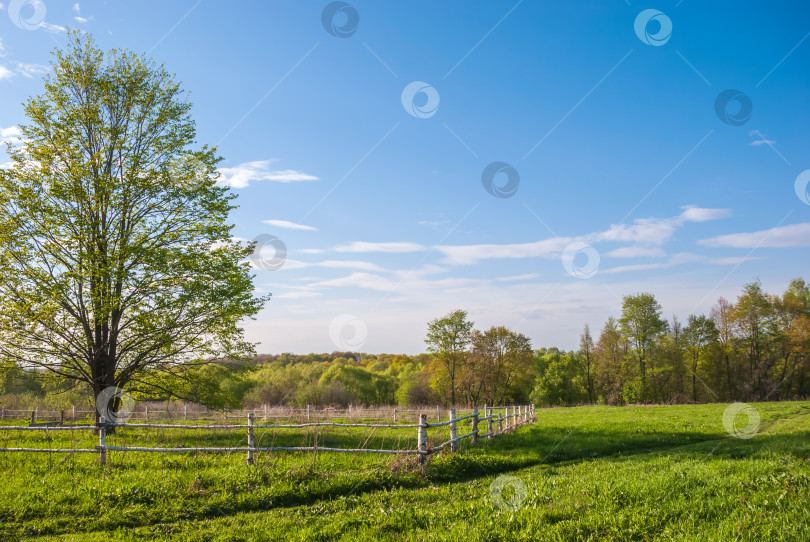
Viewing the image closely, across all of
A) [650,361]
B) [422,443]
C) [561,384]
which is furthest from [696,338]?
[422,443]

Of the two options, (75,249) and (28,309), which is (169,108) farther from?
(28,309)

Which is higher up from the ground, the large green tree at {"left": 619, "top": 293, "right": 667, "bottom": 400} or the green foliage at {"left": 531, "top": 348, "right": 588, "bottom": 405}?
the large green tree at {"left": 619, "top": 293, "right": 667, "bottom": 400}

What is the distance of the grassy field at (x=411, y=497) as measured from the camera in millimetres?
5969

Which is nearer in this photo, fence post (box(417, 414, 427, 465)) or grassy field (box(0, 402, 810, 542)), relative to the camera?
grassy field (box(0, 402, 810, 542))

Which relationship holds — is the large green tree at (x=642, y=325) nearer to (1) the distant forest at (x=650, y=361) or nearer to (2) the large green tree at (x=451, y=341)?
(1) the distant forest at (x=650, y=361)

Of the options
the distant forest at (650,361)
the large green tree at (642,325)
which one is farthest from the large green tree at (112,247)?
the large green tree at (642,325)

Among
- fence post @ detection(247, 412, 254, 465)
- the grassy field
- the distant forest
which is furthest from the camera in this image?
the distant forest

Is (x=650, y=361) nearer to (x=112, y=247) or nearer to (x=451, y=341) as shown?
(x=451, y=341)

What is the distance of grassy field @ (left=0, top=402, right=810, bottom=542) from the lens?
19.6 feet

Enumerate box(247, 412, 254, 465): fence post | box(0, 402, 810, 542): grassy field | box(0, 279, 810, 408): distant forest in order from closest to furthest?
1. box(0, 402, 810, 542): grassy field
2. box(247, 412, 254, 465): fence post
3. box(0, 279, 810, 408): distant forest

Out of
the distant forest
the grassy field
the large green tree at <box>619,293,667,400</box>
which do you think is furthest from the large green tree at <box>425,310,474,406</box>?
the grassy field

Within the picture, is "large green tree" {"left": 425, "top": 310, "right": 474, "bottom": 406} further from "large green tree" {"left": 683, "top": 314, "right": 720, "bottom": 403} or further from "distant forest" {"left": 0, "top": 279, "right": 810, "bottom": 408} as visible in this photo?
"large green tree" {"left": 683, "top": 314, "right": 720, "bottom": 403}

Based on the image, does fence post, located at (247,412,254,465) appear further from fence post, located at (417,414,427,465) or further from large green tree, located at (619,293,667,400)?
large green tree, located at (619,293,667,400)

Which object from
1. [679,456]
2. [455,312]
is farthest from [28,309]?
[455,312]
